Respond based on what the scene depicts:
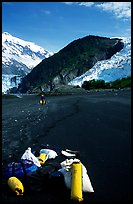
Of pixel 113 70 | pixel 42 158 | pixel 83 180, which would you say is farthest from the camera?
pixel 113 70

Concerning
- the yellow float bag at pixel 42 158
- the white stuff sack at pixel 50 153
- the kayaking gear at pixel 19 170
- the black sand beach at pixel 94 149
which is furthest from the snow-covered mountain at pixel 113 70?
the kayaking gear at pixel 19 170

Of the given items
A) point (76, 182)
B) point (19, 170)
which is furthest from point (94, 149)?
point (76, 182)

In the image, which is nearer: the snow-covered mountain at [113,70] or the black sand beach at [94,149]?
the black sand beach at [94,149]

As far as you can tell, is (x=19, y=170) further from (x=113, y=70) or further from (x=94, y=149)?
(x=113, y=70)

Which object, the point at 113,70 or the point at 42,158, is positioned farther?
the point at 113,70

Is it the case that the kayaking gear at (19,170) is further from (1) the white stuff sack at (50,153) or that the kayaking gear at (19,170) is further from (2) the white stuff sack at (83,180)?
(1) the white stuff sack at (50,153)

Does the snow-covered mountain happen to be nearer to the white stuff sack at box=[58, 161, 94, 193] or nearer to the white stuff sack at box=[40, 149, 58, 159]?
the white stuff sack at box=[40, 149, 58, 159]

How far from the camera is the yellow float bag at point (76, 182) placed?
712 centimetres

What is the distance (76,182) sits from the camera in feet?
23.8

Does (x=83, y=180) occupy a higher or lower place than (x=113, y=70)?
lower

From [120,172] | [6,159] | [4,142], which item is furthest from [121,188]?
[4,142]

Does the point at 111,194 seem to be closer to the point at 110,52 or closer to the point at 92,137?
the point at 92,137

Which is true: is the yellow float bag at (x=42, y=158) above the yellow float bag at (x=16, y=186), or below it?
above

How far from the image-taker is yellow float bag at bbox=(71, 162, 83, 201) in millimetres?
7117
